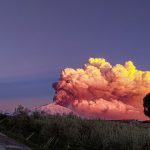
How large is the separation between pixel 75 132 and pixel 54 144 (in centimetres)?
203

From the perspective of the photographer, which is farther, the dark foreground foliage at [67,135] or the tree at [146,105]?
the tree at [146,105]

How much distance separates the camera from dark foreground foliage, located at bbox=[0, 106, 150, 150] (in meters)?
18.3

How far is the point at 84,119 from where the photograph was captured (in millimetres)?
24219

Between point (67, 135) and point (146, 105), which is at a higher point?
point (146, 105)

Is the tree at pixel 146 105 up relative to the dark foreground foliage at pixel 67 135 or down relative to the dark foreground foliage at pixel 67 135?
up

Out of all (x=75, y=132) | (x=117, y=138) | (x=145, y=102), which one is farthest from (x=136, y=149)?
(x=145, y=102)

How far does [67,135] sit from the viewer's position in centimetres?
1938

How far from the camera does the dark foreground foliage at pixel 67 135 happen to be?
1834cm

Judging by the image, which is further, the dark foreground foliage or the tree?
the tree

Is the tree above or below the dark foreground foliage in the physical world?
above

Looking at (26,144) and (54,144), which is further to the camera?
(54,144)

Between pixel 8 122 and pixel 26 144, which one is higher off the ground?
pixel 8 122

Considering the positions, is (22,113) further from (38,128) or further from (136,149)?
(136,149)

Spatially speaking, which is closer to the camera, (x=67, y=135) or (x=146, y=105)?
(x=67, y=135)
